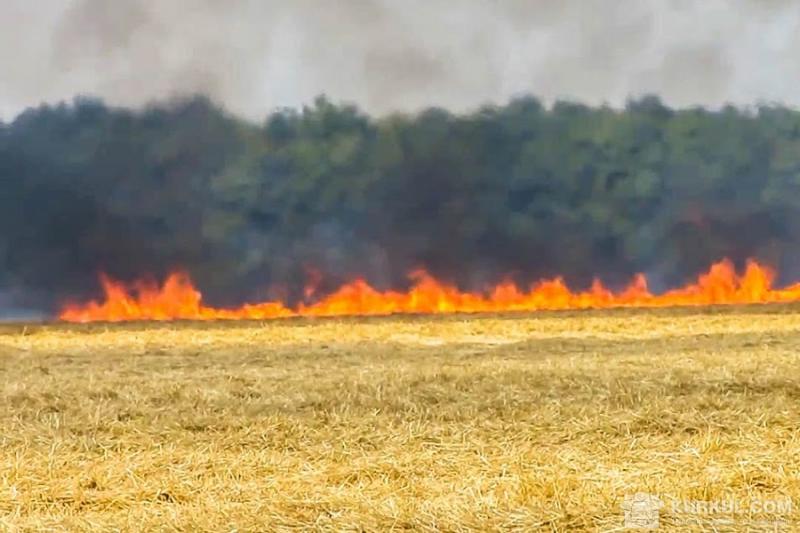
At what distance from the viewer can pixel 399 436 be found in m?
8.14

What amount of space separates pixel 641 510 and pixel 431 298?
16.4m

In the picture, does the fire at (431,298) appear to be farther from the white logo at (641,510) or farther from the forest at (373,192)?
the white logo at (641,510)

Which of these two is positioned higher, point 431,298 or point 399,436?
point 431,298

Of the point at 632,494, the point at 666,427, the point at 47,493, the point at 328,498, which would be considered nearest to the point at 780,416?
the point at 666,427

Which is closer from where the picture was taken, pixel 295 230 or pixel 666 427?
pixel 666 427

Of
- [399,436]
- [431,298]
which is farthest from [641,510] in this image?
[431,298]

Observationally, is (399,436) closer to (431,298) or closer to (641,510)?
(641,510)

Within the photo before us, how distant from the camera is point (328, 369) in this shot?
11680 millimetres

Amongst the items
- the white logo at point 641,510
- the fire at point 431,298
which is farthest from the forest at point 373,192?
the white logo at point 641,510

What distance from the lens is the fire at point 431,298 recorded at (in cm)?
2058

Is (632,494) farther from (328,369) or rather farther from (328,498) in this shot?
(328,369)

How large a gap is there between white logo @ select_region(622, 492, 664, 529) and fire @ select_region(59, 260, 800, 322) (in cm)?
1516

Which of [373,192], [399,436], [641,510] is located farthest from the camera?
[373,192]

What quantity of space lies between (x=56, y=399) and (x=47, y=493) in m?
3.46
